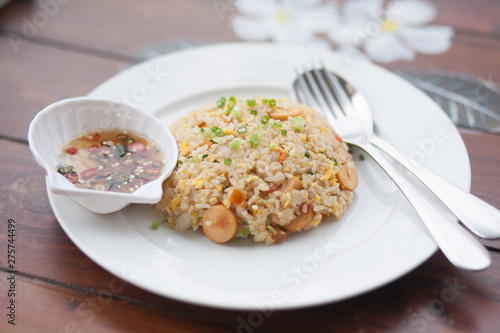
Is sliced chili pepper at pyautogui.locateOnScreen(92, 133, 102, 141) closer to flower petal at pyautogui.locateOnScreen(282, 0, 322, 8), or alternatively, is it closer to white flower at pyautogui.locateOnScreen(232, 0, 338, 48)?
white flower at pyautogui.locateOnScreen(232, 0, 338, 48)

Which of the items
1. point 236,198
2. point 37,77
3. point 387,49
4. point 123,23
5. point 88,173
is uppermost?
point 387,49

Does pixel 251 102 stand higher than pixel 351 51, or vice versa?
pixel 251 102

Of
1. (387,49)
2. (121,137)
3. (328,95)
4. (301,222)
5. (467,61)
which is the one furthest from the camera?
(387,49)

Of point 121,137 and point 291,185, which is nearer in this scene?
point 291,185

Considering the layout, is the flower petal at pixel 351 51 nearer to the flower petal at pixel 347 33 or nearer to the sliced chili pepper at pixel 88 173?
the flower petal at pixel 347 33

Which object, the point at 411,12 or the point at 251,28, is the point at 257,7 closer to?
the point at 251,28

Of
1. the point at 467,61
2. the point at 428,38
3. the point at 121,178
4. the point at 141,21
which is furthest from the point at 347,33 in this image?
the point at 121,178

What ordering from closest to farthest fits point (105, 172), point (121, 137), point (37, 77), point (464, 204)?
1. point (464, 204)
2. point (105, 172)
3. point (121, 137)
4. point (37, 77)

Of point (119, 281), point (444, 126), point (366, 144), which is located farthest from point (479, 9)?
point (119, 281)
